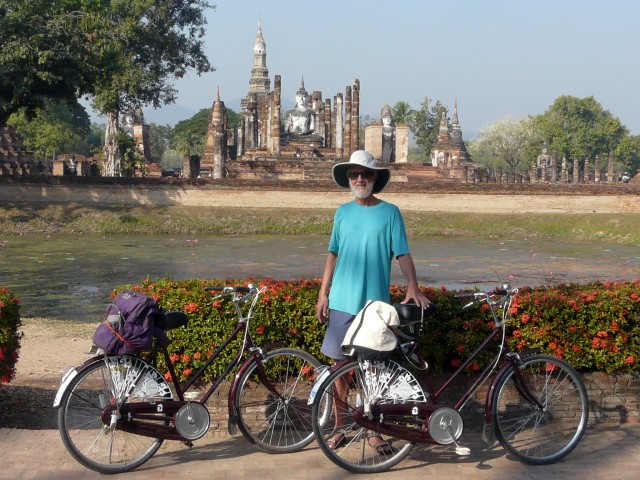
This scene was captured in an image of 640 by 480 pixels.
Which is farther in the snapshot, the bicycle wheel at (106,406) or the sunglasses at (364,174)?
the sunglasses at (364,174)

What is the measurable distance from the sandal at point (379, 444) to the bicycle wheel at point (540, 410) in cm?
64

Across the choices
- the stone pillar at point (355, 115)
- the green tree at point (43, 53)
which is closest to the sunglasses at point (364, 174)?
the green tree at point (43, 53)

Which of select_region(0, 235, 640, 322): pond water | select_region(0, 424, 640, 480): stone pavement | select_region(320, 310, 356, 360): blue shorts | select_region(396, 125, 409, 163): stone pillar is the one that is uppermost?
select_region(396, 125, 409, 163): stone pillar

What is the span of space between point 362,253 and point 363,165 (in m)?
0.52

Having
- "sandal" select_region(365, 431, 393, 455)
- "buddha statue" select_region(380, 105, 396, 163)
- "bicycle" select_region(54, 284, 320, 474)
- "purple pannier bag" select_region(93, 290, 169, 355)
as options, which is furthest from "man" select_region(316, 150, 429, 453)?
"buddha statue" select_region(380, 105, 396, 163)

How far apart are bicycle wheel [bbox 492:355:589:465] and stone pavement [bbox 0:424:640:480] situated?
0.33ft

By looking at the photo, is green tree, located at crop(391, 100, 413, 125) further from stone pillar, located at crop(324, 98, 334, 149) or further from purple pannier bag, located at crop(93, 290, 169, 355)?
purple pannier bag, located at crop(93, 290, 169, 355)

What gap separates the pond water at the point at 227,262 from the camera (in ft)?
50.1

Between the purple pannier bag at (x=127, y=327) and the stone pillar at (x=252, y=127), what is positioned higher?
the stone pillar at (x=252, y=127)

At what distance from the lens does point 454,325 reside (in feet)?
19.8

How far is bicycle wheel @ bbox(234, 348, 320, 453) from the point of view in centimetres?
548

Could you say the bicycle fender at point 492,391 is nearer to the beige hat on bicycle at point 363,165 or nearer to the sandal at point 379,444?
the sandal at point 379,444

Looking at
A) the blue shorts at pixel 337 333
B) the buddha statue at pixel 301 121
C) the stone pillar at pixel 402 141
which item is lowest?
the blue shorts at pixel 337 333

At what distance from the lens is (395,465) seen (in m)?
5.17
